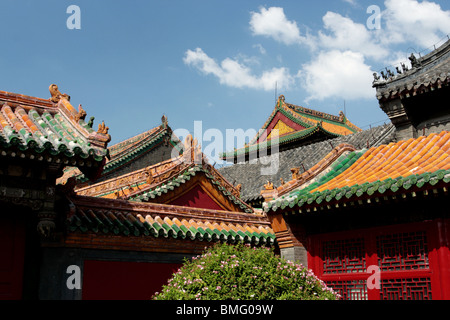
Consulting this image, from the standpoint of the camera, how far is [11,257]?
308 inches

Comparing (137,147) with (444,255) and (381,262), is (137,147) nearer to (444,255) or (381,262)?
(381,262)

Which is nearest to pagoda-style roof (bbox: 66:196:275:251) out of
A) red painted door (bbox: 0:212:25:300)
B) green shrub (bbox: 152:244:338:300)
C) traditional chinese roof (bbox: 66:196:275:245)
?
traditional chinese roof (bbox: 66:196:275:245)

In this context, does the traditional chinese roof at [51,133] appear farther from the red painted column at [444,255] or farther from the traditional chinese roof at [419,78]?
the traditional chinese roof at [419,78]

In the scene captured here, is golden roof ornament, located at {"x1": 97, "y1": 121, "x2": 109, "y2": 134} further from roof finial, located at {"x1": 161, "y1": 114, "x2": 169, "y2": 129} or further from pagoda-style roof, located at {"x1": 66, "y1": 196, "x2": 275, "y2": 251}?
roof finial, located at {"x1": 161, "y1": 114, "x2": 169, "y2": 129}

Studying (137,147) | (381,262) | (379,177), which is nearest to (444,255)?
(381,262)

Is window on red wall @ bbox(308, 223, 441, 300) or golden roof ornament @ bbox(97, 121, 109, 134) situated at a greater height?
golden roof ornament @ bbox(97, 121, 109, 134)

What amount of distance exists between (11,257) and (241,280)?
3819mm

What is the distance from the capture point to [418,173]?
764 cm

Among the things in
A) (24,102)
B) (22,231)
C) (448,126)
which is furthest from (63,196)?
(448,126)

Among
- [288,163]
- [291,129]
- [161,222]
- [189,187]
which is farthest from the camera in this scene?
[291,129]

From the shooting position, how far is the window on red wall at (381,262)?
7.84 m

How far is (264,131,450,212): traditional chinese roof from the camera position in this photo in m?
7.39

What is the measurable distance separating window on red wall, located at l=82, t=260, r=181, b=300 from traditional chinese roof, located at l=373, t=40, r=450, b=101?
8.11 m
